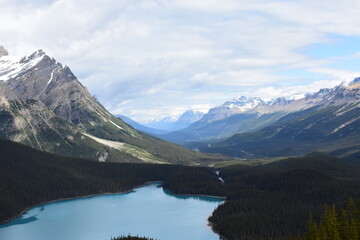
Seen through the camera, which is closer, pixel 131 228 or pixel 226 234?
pixel 226 234

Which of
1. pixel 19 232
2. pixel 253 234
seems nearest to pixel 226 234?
pixel 253 234

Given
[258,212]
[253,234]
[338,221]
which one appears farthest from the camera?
[258,212]

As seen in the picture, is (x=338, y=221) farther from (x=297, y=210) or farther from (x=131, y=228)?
(x=131, y=228)

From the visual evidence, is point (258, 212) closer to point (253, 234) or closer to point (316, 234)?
point (253, 234)

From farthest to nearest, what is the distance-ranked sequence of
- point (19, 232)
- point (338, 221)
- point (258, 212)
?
point (258, 212)
point (19, 232)
point (338, 221)

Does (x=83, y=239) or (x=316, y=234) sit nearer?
(x=316, y=234)

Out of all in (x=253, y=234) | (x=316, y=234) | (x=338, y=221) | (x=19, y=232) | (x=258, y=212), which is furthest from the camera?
(x=258, y=212)

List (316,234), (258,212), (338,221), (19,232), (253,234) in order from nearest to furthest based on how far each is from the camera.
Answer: (316,234) → (338,221) → (253,234) → (19,232) → (258,212)

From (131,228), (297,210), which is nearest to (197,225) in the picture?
(131,228)
